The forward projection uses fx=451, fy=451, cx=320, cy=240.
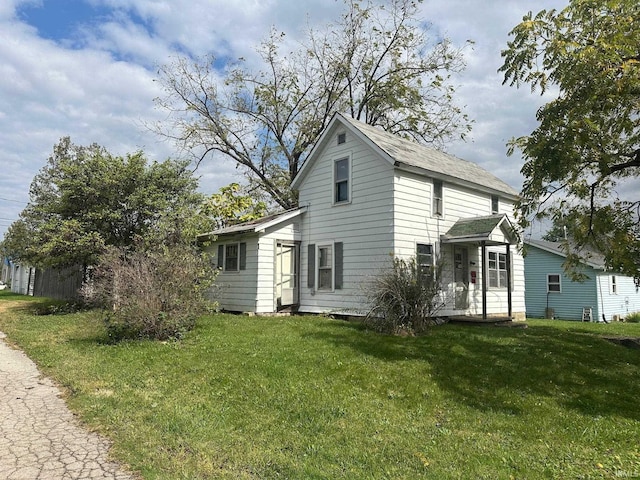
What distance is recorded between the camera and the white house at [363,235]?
14.0 m

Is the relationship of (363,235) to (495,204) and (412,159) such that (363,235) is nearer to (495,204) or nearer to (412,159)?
(412,159)

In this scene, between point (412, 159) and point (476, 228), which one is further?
point (412, 159)

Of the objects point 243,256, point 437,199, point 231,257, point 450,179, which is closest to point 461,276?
point 437,199

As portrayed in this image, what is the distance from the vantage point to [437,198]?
15.2 meters

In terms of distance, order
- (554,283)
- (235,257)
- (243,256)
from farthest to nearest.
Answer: (554,283)
(235,257)
(243,256)

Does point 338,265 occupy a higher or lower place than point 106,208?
lower

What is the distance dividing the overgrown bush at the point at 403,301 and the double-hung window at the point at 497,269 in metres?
5.97

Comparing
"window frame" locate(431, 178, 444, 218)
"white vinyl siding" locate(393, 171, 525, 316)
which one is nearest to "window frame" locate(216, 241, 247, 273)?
"white vinyl siding" locate(393, 171, 525, 316)

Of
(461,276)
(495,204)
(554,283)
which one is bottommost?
(554,283)

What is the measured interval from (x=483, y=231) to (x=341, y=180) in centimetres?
490

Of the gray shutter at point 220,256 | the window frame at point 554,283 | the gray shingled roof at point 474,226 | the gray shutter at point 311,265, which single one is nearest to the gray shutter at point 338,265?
the gray shutter at point 311,265

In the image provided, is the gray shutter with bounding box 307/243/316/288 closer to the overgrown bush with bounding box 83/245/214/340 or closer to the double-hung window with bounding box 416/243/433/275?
the double-hung window with bounding box 416/243/433/275

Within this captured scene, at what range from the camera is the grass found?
13.9ft

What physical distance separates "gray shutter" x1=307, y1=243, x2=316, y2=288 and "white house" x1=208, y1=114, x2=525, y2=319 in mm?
35
